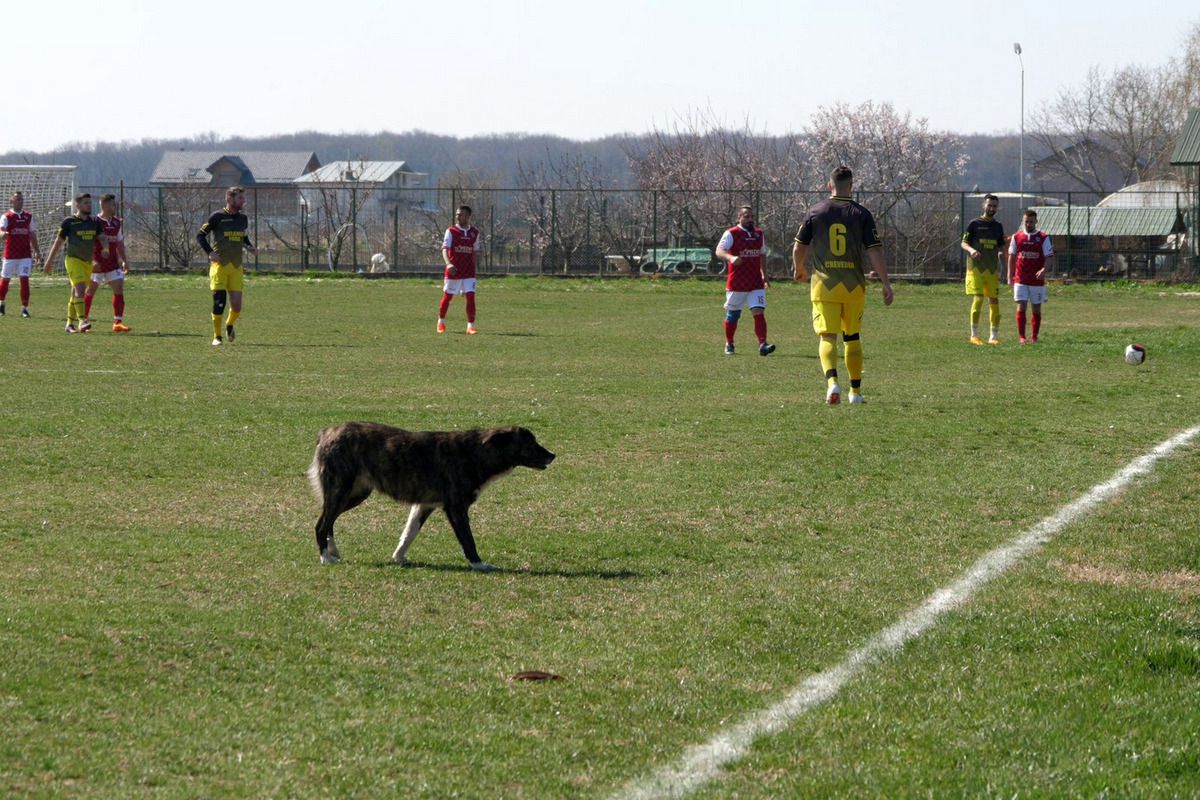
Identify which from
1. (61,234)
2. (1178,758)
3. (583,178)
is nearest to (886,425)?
(1178,758)

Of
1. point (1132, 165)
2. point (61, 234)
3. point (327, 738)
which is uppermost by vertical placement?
point (1132, 165)

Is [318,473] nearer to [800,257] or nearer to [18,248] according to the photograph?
[800,257]

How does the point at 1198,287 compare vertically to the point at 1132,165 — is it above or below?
below

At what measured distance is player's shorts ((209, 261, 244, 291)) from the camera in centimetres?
2158

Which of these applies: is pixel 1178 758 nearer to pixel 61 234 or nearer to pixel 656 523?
pixel 656 523

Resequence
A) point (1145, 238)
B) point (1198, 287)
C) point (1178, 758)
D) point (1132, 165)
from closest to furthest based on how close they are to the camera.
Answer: point (1178, 758) < point (1198, 287) < point (1145, 238) < point (1132, 165)

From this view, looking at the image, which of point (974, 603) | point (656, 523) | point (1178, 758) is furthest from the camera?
point (656, 523)

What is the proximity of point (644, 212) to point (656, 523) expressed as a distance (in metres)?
43.9

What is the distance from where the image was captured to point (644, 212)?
52062mm

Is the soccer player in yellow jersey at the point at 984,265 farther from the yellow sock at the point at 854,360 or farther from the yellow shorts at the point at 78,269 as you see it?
the yellow shorts at the point at 78,269

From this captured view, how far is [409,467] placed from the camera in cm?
769

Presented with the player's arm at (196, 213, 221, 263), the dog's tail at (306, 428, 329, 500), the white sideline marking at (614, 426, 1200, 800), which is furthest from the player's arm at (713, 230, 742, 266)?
the dog's tail at (306, 428, 329, 500)

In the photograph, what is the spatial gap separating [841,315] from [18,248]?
57.2 ft

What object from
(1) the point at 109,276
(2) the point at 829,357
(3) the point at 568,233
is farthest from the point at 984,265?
(3) the point at 568,233
